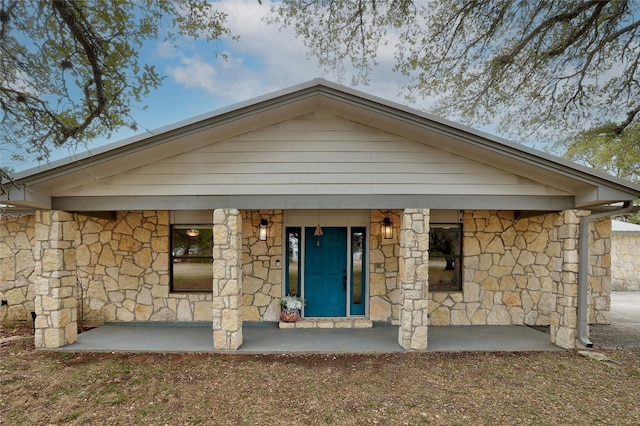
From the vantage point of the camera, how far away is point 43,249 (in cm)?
515

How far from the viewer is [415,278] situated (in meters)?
5.09

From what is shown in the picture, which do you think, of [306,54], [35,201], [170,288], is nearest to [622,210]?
[306,54]

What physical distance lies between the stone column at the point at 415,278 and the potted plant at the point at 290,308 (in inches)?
87.7

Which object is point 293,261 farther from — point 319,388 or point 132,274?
point 132,274

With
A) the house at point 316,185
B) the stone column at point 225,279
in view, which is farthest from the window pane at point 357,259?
the stone column at point 225,279

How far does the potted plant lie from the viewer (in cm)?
643

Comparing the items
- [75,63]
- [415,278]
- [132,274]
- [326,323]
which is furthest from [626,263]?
[75,63]

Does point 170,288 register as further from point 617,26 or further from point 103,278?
point 617,26

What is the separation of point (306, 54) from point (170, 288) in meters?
6.11

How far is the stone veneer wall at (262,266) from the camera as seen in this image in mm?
6625

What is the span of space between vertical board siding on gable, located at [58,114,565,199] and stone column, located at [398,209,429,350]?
1.69 feet

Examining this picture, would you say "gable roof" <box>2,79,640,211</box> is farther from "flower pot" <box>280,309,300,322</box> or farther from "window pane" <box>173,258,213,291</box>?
"flower pot" <box>280,309,300,322</box>

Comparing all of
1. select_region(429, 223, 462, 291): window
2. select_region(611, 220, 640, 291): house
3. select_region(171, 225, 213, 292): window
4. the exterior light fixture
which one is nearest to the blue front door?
the exterior light fixture

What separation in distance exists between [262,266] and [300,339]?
5.64 ft
